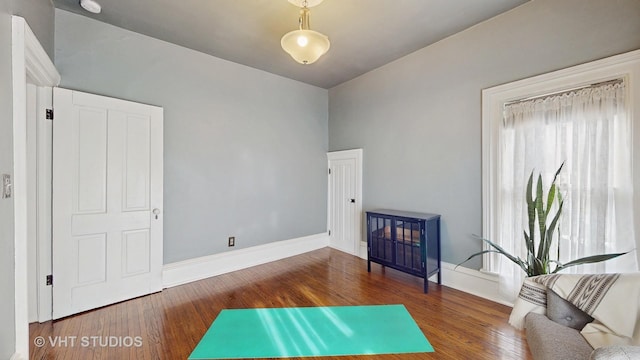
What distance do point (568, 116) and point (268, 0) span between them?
2.81 m

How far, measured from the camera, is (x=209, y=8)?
2.49m

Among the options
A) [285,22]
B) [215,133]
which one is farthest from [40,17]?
[285,22]

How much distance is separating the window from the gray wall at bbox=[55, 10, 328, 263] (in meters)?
2.70

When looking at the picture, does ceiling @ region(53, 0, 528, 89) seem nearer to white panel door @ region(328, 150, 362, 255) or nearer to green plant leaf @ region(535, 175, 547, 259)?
white panel door @ region(328, 150, 362, 255)

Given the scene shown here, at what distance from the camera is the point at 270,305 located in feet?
8.68

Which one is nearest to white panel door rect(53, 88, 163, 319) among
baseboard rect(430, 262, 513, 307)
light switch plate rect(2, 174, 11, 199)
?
light switch plate rect(2, 174, 11, 199)

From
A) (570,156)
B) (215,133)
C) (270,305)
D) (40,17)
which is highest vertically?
(40,17)

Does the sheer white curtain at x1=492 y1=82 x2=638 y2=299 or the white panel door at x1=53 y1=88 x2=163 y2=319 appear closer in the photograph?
the sheer white curtain at x1=492 y1=82 x2=638 y2=299

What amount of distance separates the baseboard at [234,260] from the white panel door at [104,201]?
0.20 m

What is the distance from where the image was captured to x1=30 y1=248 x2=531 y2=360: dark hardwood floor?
1957 mm

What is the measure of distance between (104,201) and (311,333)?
7.81 feet

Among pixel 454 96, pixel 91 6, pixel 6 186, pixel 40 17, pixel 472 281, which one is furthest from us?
pixel 454 96

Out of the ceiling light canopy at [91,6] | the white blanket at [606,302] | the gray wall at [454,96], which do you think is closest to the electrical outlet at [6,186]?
the ceiling light canopy at [91,6]

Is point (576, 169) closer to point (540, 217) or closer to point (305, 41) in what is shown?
point (540, 217)
